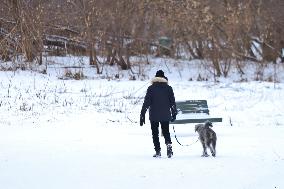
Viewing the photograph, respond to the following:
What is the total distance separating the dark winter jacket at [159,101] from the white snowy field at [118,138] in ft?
2.62

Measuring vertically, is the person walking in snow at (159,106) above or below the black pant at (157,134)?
above

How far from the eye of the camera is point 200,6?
2814 centimetres

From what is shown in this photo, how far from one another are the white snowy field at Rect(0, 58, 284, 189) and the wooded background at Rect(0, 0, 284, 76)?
117 inches

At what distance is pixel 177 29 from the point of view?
2947 centimetres

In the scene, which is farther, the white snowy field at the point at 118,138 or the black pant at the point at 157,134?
the black pant at the point at 157,134

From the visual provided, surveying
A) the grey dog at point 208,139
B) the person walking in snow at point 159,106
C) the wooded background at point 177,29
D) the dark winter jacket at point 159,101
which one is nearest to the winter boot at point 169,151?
the person walking in snow at point 159,106

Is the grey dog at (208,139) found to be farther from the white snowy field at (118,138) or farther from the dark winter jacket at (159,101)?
the dark winter jacket at (159,101)

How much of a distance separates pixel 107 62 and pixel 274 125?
44.7ft

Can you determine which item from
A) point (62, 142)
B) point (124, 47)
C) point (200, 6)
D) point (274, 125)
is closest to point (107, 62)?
point (124, 47)

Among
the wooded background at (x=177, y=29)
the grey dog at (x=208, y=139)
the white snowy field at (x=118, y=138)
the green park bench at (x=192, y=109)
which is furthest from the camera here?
the wooded background at (x=177, y=29)

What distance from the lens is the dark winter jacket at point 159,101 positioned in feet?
34.0

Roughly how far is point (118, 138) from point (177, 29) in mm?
17226

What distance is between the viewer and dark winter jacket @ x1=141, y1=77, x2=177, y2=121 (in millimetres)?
10359

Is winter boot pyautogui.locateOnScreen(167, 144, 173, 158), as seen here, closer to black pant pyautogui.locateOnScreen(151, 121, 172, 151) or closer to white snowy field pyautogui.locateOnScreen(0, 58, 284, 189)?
black pant pyautogui.locateOnScreen(151, 121, 172, 151)
